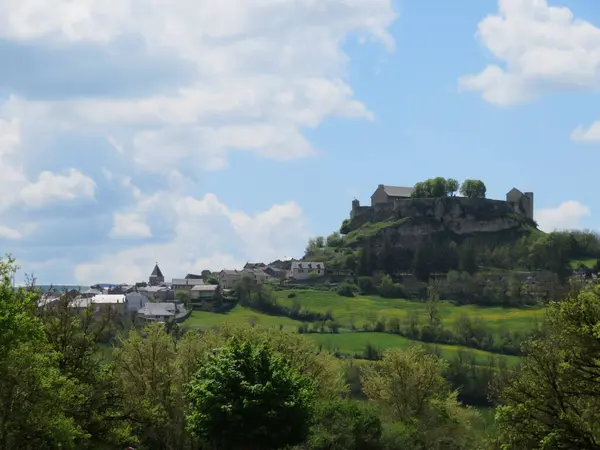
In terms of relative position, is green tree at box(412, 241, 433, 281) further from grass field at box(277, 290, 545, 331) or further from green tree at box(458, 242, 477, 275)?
grass field at box(277, 290, 545, 331)

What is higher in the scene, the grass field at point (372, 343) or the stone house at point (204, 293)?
the stone house at point (204, 293)

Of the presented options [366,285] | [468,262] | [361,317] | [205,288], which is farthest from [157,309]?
[468,262]

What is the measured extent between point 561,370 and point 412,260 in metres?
168

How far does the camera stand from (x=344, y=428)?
1742 inches


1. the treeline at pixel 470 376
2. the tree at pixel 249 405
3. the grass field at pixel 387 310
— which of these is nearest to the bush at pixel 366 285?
the grass field at pixel 387 310

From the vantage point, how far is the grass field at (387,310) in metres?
151

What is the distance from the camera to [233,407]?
39.7 m

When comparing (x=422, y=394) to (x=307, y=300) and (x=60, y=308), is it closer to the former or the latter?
(x=60, y=308)

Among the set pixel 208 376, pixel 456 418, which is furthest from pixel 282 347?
pixel 208 376

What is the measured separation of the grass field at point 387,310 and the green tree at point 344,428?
322 feet

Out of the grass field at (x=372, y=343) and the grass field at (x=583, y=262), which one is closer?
the grass field at (x=372, y=343)

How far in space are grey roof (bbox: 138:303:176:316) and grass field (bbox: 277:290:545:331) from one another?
19289 mm

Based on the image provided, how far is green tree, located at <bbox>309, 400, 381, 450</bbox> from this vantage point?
4353 centimetres

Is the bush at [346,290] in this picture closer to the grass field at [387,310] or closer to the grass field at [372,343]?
the grass field at [387,310]
